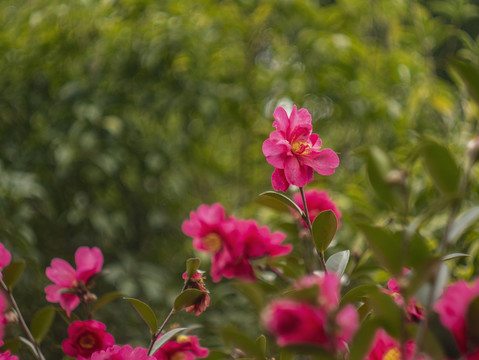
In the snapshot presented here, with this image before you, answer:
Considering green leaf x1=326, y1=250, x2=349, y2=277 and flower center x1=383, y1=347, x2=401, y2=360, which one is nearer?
flower center x1=383, y1=347, x2=401, y2=360

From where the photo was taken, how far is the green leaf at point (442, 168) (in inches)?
10.7

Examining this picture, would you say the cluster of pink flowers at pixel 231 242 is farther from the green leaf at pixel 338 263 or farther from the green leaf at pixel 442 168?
the green leaf at pixel 442 168

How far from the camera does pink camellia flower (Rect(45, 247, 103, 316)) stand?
0.54 metres

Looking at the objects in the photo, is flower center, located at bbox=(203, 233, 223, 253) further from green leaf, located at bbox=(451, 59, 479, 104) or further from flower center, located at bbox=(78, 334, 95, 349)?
green leaf, located at bbox=(451, 59, 479, 104)

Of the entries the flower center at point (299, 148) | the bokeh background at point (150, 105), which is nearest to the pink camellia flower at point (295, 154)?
the flower center at point (299, 148)

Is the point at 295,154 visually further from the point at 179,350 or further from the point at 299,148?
the point at 179,350

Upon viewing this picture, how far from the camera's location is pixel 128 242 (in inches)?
67.1

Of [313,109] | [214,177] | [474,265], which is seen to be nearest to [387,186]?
[474,265]

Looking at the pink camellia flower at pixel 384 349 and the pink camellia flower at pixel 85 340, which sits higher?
the pink camellia flower at pixel 384 349

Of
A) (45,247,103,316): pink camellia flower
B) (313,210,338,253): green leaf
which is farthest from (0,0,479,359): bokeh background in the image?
(313,210,338,253): green leaf

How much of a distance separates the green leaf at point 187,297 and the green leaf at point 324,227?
106mm

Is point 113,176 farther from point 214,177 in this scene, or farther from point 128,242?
point 214,177

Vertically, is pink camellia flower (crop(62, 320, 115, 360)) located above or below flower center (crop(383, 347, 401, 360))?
below

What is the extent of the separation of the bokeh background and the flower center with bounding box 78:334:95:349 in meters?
0.84
